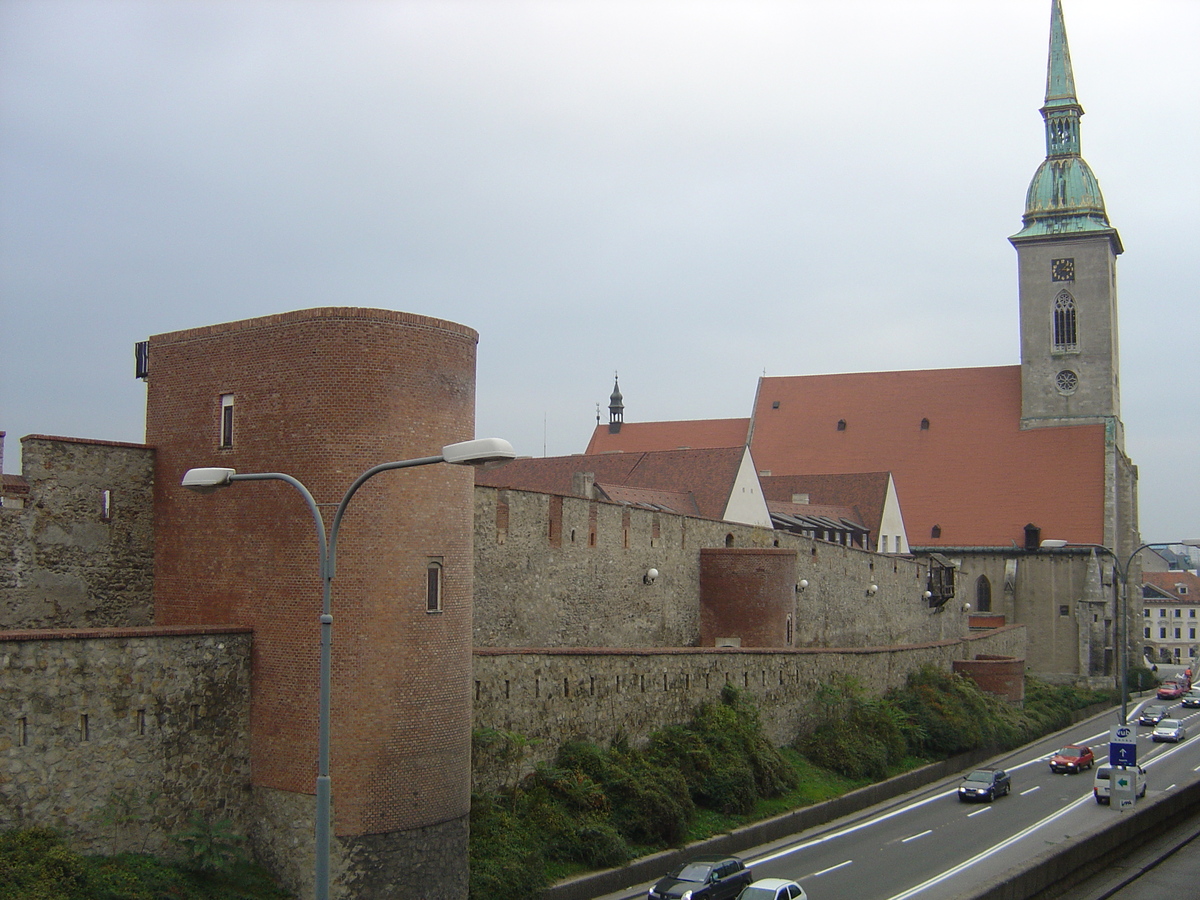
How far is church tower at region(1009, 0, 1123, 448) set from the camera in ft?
242

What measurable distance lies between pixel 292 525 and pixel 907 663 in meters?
29.9

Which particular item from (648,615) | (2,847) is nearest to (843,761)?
(648,615)

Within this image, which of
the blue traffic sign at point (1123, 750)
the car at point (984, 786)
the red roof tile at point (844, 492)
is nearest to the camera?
the blue traffic sign at point (1123, 750)

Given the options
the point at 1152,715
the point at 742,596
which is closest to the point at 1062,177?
the point at 1152,715

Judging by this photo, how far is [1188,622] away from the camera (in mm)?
121875

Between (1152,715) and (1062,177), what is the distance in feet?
112

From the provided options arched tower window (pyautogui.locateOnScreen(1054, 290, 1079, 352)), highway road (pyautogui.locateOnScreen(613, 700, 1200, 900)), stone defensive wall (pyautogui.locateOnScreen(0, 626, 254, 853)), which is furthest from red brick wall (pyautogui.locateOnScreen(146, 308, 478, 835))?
arched tower window (pyautogui.locateOnScreen(1054, 290, 1079, 352))

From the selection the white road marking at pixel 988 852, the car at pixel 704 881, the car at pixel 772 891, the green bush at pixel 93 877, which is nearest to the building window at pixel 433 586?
the green bush at pixel 93 877

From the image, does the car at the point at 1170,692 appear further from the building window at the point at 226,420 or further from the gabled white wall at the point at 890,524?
the building window at the point at 226,420

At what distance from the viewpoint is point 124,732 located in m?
17.0

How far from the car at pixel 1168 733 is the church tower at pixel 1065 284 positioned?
2455 cm

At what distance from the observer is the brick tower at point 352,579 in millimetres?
18266

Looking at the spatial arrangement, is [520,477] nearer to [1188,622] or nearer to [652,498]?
[652,498]

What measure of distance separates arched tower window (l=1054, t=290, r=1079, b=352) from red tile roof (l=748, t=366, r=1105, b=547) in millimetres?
3096
